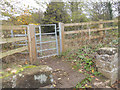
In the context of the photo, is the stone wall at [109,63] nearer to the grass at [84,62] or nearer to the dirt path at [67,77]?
the grass at [84,62]

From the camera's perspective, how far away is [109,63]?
235 cm

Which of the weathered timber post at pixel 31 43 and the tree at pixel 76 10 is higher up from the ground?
the tree at pixel 76 10

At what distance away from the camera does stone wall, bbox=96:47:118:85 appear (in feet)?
7.71

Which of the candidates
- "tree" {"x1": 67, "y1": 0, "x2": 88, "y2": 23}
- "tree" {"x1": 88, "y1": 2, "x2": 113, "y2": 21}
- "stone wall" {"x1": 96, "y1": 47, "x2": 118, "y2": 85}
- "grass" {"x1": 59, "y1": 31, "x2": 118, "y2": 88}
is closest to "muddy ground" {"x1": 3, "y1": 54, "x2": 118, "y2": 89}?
"grass" {"x1": 59, "y1": 31, "x2": 118, "y2": 88}


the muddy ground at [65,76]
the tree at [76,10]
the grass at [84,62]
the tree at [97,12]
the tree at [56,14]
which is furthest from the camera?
the tree at [56,14]

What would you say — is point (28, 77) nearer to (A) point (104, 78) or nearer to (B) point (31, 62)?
(B) point (31, 62)

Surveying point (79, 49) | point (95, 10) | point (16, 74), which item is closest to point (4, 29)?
point (16, 74)

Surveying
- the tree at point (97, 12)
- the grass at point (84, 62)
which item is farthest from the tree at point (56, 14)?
the grass at point (84, 62)

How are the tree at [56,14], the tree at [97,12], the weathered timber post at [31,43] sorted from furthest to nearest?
the tree at [56,14], the tree at [97,12], the weathered timber post at [31,43]

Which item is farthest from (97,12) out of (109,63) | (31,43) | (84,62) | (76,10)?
(31,43)

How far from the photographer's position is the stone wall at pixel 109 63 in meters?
2.35

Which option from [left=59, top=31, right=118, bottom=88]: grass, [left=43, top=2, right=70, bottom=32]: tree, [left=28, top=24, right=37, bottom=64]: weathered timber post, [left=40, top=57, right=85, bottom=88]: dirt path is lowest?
[left=40, top=57, right=85, bottom=88]: dirt path

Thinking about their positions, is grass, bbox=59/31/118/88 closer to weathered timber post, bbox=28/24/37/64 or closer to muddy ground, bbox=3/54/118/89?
muddy ground, bbox=3/54/118/89

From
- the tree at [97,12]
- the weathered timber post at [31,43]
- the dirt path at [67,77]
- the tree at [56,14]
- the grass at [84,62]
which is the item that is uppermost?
the tree at [56,14]
